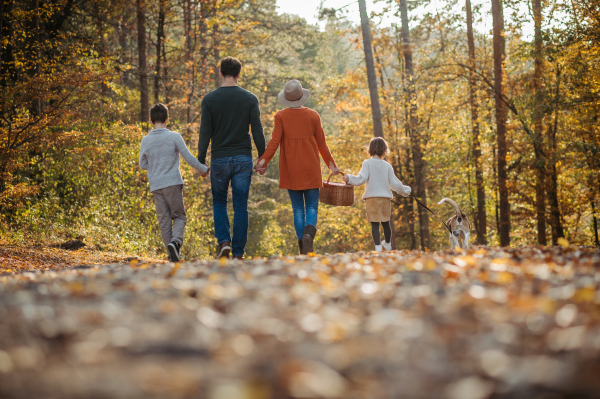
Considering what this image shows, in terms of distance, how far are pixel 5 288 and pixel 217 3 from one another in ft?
53.0

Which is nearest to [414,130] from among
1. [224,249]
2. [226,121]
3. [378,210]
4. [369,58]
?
[369,58]

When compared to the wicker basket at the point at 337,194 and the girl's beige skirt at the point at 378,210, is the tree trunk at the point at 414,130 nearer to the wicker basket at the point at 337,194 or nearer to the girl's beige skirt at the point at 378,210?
the girl's beige skirt at the point at 378,210

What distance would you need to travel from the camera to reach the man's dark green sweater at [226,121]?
6.98 m

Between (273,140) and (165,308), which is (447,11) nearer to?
(273,140)

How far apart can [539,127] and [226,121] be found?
13231mm

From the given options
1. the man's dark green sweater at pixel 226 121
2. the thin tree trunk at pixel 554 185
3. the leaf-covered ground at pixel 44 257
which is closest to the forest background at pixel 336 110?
the thin tree trunk at pixel 554 185

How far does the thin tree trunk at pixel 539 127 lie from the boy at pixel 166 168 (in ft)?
42.0

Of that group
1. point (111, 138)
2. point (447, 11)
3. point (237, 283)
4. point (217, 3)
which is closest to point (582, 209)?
point (447, 11)

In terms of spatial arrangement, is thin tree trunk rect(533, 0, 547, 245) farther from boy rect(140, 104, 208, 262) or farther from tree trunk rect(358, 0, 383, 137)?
boy rect(140, 104, 208, 262)

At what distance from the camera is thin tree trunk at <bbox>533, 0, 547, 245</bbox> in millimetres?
16062

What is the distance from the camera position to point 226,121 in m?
6.98

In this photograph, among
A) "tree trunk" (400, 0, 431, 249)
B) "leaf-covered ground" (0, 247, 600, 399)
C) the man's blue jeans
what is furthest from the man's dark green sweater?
"tree trunk" (400, 0, 431, 249)

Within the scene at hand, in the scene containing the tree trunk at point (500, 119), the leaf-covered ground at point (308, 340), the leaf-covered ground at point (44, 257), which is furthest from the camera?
the tree trunk at point (500, 119)

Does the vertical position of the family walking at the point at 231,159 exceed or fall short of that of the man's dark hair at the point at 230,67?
it falls short
